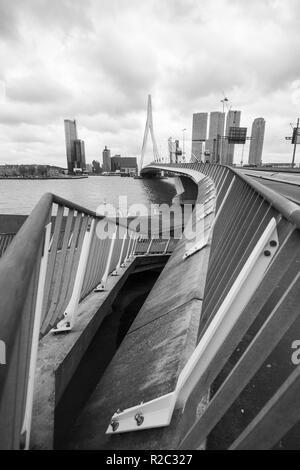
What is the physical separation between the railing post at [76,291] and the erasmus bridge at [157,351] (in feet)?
0.04

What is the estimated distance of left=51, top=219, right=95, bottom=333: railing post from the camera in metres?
2.62

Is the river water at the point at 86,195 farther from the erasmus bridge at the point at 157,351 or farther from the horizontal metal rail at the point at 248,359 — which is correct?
the horizontal metal rail at the point at 248,359

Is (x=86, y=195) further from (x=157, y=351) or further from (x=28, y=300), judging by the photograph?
(x=28, y=300)

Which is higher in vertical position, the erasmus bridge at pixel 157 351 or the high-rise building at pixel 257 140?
the high-rise building at pixel 257 140

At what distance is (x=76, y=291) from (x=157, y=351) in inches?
41.0

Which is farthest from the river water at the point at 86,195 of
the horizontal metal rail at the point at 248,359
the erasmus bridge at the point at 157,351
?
the horizontal metal rail at the point at 248,359

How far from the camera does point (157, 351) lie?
2584 millimetres

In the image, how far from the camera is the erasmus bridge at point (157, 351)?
0.91 m

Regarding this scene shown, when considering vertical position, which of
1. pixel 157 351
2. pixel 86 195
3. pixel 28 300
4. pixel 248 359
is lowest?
pixel 86 195

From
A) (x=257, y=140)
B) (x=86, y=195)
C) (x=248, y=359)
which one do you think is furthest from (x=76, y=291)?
(x=257, y=140)

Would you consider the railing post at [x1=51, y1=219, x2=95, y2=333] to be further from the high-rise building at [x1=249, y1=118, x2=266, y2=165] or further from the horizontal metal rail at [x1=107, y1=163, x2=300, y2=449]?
the high-rise building at [x1=249, y1=118, x2=266, y2=165]

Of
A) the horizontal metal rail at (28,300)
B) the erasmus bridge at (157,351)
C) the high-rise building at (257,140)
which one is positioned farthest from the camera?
the high-rise building at (257,140)

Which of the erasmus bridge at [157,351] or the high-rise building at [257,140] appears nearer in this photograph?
the erasmus bridge at [157,351]
